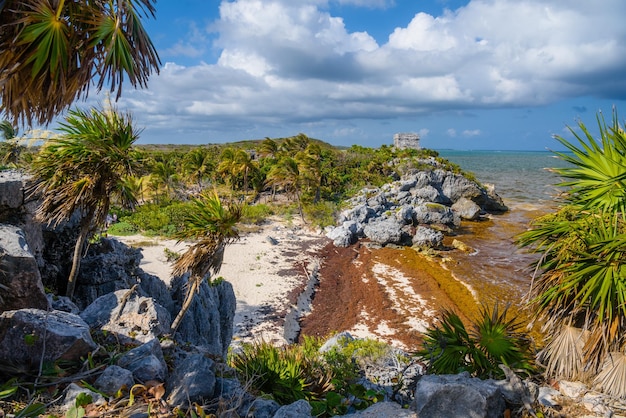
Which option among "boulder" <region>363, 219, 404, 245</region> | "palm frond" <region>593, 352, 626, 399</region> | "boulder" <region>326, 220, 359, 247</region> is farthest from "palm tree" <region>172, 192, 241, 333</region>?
"boulder" <region>363, 219, 404, 245</region>

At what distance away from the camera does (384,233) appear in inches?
1156

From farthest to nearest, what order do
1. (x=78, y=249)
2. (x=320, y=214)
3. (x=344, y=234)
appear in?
(x=320, y=214) → (x=344, y=234) → (x=78, y=249)

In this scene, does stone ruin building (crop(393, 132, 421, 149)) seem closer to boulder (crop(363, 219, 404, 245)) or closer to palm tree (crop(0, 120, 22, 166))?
boulder (crop(363, 219, 404, 245))

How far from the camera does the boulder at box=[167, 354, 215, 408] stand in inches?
160

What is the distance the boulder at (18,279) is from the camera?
458 centimetres

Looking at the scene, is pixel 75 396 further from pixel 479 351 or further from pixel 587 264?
pixel 587 264

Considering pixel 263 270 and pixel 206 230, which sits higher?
pixel 206 230

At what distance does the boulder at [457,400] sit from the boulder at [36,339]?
4.03 metres

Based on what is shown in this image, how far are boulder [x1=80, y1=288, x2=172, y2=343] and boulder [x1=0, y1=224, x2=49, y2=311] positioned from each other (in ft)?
4.16

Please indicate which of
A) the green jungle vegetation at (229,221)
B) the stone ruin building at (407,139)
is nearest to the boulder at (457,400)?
the green jungle vegetation at (229,221)

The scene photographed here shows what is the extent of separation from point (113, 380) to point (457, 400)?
12.6 feet

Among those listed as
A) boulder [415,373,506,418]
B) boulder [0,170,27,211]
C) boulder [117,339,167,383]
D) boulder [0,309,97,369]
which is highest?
boulder [0,170,27,211]

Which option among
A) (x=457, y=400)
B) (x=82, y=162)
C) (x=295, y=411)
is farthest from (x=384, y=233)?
(x=295, y=411)

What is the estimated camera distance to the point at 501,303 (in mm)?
19109
